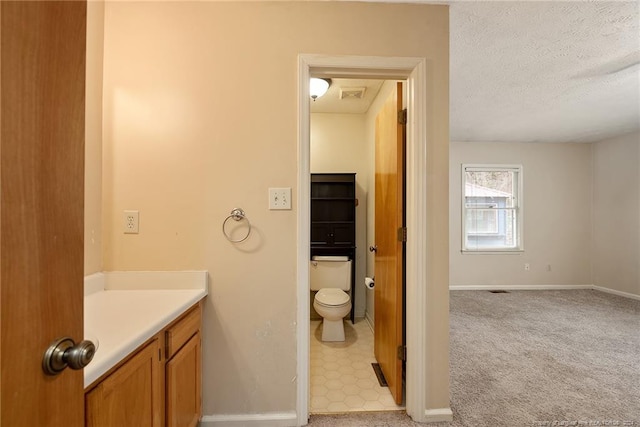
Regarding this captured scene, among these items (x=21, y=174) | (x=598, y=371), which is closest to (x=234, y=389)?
(x=21, y=174)

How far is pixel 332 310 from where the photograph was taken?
2.25m

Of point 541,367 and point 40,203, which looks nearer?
point 40,203

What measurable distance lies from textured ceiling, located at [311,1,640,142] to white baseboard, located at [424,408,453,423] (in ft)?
7.48

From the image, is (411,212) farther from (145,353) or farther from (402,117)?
(145,353)

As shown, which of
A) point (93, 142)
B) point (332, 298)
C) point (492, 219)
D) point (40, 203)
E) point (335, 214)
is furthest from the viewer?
point (492, 219)

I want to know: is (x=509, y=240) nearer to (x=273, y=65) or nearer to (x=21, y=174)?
(x=273, y=65)

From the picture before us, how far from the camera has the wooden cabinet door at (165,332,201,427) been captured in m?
1.03

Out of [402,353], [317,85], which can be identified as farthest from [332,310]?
[317,85]

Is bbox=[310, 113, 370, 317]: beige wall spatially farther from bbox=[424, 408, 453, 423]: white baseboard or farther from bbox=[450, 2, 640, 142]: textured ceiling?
bbox=[424, 408, 453, 423]: white baseboard

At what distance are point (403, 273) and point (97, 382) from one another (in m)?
1.43

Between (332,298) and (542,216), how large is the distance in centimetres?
406

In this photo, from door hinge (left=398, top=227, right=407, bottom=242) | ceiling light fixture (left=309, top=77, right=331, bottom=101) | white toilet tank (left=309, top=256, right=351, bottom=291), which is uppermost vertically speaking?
ceiling light fixture (left=309, top=77, right=331, bottom=101)

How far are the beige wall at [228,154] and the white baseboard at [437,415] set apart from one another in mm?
33

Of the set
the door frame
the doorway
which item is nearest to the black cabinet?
the doorway
